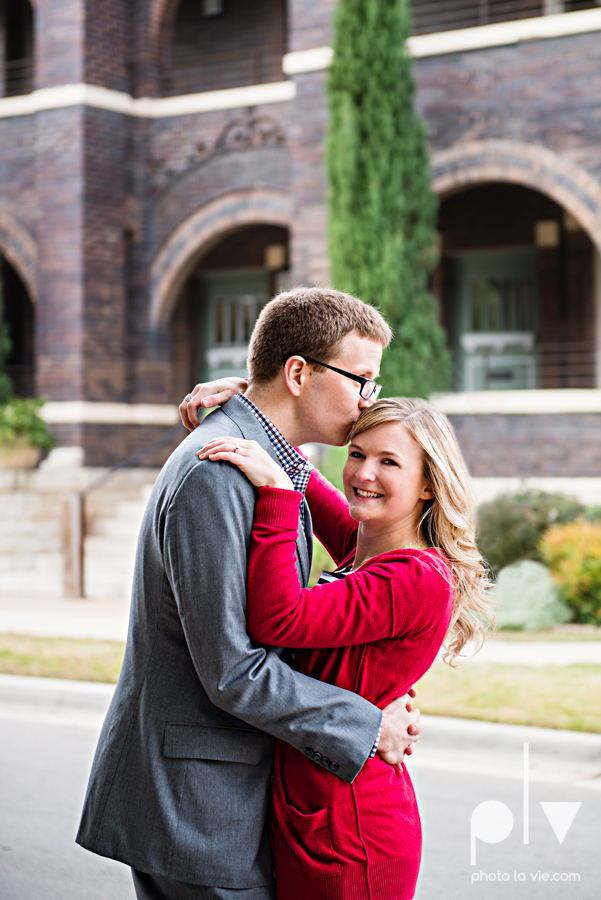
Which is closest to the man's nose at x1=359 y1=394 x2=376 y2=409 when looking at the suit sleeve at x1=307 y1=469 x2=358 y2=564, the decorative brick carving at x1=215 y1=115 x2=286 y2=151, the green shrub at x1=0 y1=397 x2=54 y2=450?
the suit sleeve at x1=307 y1=469 x2=358 y2=564

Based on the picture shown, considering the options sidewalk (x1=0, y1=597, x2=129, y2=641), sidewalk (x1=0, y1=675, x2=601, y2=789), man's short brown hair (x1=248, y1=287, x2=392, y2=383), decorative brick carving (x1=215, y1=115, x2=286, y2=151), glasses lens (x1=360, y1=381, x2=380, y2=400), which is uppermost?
decorative brick carving (x1=215, y1=115, x2=286, y2=151)

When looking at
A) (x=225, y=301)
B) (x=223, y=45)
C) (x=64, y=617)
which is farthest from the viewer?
(x=225, y=301)

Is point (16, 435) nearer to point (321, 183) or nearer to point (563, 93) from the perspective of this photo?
point (321, 183)

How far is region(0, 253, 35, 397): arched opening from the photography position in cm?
1822

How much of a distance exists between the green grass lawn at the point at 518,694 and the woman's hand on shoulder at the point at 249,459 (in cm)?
493

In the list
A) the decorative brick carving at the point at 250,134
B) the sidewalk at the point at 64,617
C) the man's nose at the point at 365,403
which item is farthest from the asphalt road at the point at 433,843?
the decorative brick carving at the point at 250,134

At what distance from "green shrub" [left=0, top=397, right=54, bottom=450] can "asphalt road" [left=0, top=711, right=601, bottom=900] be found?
29.5 feet

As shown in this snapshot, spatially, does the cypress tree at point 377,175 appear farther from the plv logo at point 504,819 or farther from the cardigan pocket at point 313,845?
the cardigan pocket at point 313,845

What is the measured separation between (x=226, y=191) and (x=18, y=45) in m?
5.36

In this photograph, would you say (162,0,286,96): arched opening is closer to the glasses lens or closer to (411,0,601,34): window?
(411,0,601,34): window

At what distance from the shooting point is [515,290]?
1570 cm

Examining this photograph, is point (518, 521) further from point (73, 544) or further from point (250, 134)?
point (250, 134)

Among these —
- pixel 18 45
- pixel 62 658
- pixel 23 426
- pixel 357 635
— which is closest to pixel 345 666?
pixel 357 635

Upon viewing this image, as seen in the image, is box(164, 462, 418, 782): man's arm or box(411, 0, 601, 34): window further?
box(411, 0, 601, 34): window
